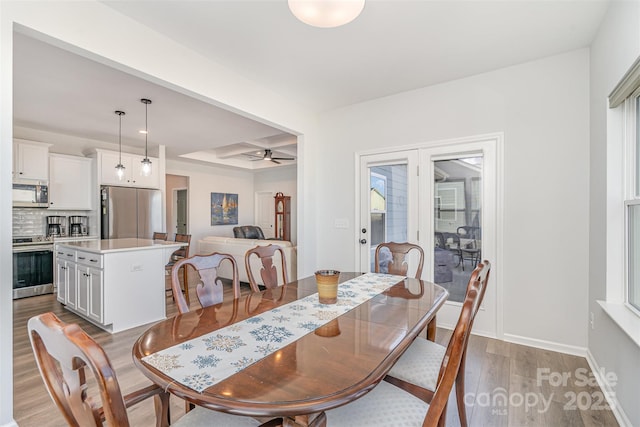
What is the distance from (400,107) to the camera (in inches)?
140

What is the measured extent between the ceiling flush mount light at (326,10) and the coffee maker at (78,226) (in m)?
5.72

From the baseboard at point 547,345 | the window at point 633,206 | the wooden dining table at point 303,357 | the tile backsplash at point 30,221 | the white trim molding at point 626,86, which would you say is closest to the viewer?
the wooden dining table at point 303,357

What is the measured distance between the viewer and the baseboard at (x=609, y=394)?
69.3 inches

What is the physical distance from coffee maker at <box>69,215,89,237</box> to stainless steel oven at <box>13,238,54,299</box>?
1.41 feet

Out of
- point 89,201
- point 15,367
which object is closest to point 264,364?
point 15,367

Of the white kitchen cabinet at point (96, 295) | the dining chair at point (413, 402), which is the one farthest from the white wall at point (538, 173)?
the white kitchen cabinet at point (96, 295)

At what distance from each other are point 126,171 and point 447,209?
214 inches

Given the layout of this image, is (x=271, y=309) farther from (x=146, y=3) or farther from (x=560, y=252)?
(x=560, y=252)

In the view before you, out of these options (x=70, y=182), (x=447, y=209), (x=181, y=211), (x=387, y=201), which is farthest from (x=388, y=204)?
(x=181, y=211)

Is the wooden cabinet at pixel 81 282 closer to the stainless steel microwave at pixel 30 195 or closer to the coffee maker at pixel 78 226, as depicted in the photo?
the stainless steel microwave at pixel 30 195

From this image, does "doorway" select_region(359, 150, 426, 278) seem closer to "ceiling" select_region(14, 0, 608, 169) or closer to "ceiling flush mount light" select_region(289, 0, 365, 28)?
"ceiling" select_region(14, 0, 608, 169)

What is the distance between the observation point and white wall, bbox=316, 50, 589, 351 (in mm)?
2637

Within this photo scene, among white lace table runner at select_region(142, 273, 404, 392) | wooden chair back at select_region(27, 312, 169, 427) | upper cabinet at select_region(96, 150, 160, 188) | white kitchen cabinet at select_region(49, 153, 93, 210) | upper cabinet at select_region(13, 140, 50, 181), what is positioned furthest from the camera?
upper cabinet at select_region(96, 150, 160, 188)

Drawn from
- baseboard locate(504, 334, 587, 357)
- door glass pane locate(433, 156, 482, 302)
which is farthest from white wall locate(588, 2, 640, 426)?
door glass pane locate(433, 156, 482, 302)
